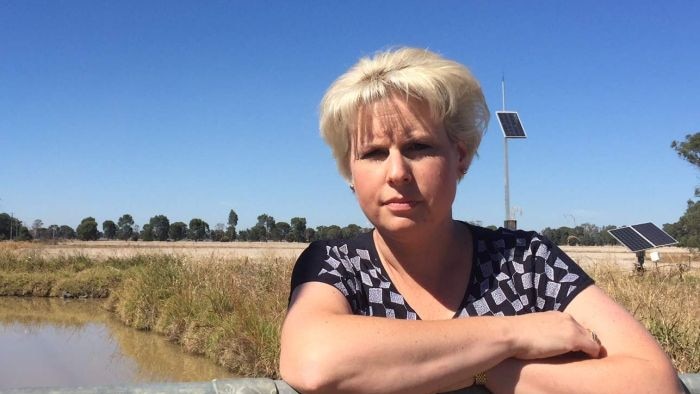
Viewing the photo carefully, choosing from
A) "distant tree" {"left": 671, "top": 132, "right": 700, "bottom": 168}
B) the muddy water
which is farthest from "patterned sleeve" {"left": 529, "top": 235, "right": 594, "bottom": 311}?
"distant tree" {"left": 671, "top": 132, "right": 700, "bottom": 168}

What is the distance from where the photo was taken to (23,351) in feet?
30.8

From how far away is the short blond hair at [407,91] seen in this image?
4.43 ft

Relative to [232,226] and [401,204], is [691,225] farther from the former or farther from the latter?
[232,226]

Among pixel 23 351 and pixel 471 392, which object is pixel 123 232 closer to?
pixel 23 351

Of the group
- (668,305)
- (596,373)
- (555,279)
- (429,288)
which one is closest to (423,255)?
(429,288)

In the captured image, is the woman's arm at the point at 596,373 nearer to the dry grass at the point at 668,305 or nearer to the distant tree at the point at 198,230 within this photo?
the dry grass at the point at 668,305

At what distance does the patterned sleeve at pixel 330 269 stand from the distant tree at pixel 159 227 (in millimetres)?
67288

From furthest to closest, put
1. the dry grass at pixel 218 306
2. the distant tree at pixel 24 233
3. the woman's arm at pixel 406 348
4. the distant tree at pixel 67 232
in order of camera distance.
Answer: the distant tree at pixel 67 232 → the distant tree at pixel 24 233 → the dry grass at pixel 218 306 → the woman's arm at pixel 406 348

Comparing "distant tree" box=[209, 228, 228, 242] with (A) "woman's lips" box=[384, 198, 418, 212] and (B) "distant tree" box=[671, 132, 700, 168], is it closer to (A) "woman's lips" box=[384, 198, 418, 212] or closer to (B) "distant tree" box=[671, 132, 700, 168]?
(B) "distant tree" box=[671, 132, 700, 168]

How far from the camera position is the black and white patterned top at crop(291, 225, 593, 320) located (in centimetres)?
134

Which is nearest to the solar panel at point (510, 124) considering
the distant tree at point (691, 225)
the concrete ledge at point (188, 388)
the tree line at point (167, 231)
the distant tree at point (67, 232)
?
the concrete ledge at point (188, 388)

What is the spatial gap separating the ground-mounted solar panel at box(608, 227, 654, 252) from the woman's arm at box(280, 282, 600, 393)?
10.1 meters

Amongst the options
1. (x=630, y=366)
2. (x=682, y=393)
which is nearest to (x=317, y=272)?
(x=630, y=366)

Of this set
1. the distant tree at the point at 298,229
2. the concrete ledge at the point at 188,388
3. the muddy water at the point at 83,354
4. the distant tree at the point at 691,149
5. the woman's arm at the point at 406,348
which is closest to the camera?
the concrete ledge at the point at 188,388
